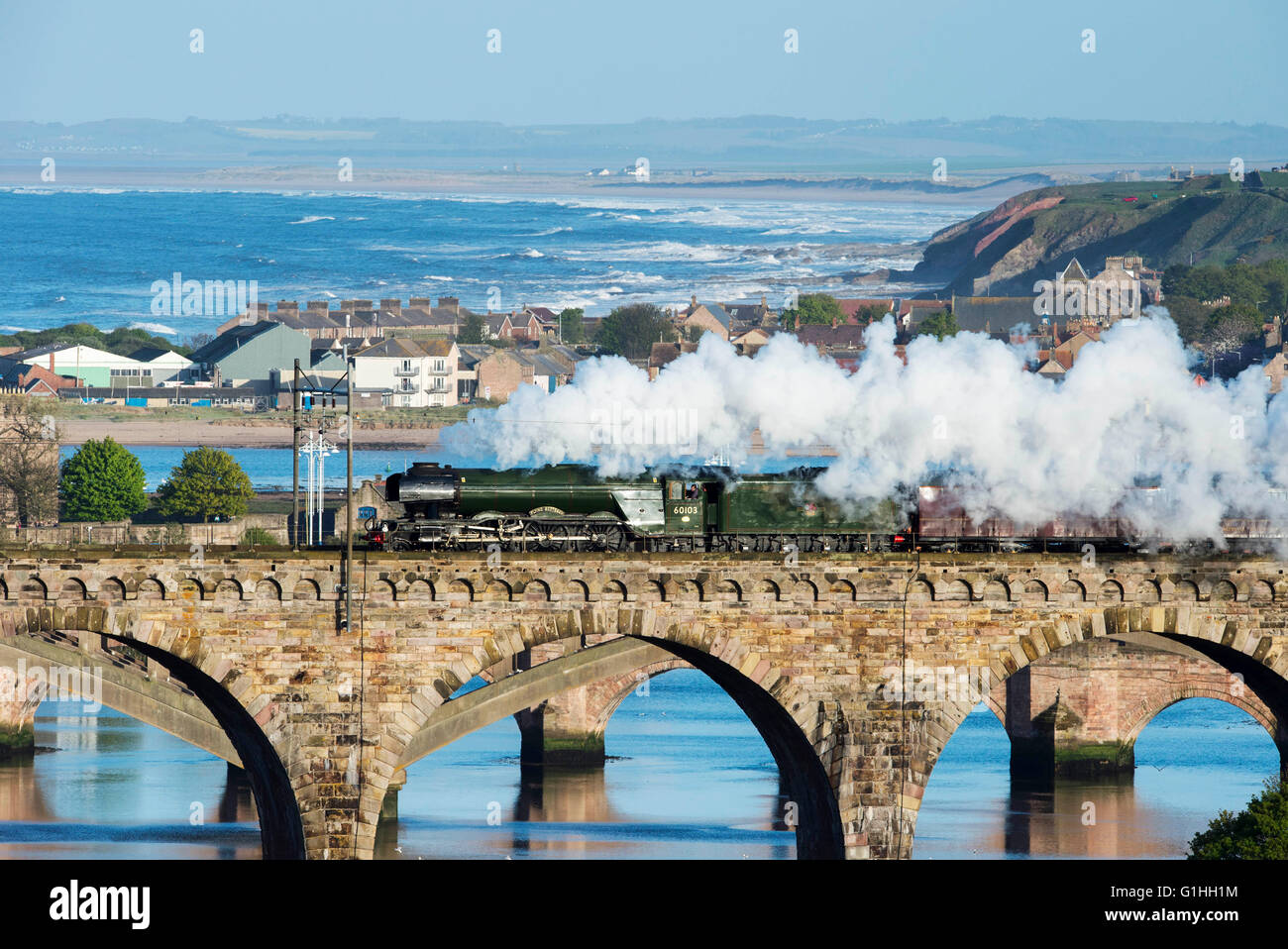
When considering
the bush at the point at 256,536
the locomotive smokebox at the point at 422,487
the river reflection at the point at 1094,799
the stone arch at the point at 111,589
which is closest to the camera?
the stone arch at the point at 111,589

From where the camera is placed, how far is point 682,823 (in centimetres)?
8512

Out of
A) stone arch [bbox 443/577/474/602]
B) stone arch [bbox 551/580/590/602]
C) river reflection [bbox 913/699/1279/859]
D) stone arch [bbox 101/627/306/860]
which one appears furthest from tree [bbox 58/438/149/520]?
stone arch [bbox 551/580/590/602]

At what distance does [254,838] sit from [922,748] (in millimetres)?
27280

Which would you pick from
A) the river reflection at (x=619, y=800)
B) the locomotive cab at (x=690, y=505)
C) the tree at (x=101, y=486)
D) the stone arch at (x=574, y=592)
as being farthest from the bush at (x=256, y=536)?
the stone arch at (x=574, y=592)

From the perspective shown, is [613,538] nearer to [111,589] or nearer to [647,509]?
[647,509]

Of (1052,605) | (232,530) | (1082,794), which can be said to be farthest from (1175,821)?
(232,530)

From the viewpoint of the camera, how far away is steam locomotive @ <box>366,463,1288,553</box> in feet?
227

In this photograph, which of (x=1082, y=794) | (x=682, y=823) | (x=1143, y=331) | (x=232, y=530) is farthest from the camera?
(x=232, y=530)

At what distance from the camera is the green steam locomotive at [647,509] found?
227 feet

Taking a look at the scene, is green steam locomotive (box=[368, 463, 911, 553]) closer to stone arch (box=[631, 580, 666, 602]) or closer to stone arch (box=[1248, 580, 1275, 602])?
stone arch (box=[631, 580, 666, 602])

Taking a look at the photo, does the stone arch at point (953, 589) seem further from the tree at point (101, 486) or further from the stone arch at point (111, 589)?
the tree at point (101, 486)

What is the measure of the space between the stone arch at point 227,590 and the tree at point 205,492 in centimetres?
9222

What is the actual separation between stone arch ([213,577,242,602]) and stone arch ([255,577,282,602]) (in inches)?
21.4

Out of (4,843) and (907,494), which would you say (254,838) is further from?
(907,494)
